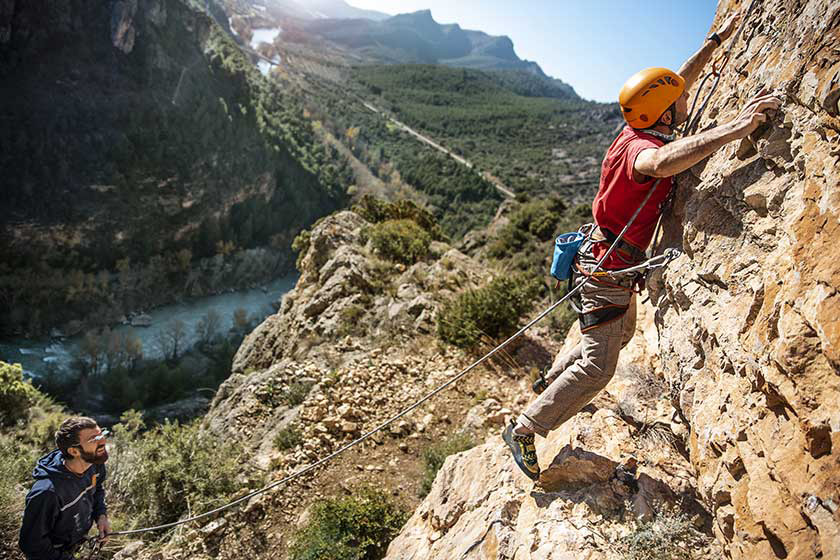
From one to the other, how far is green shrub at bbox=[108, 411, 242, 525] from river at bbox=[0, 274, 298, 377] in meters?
39.7

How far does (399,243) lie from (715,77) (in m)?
7.86

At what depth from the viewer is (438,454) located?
206 inches

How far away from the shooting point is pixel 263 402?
671 centimetres

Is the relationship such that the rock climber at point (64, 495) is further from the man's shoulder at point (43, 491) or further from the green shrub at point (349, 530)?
the green shrub at point (349, 530)

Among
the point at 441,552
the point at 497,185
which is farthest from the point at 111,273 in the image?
the point at 441,552

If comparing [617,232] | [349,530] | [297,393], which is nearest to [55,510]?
[349,530]

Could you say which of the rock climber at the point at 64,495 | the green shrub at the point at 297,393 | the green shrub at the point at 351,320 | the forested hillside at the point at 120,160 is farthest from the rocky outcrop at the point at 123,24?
the rock climber at the point at 64,495

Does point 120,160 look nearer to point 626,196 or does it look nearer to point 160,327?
point 160,327

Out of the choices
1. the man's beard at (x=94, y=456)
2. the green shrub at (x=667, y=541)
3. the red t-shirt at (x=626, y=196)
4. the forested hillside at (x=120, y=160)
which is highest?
the red t-shirt at (x=626, y=196)

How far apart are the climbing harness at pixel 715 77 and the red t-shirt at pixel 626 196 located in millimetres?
564

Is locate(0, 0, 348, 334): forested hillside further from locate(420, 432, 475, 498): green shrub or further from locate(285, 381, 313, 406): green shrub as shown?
locate(420, 432, 475, 498): green shrub

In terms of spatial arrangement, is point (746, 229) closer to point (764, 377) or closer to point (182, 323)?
point (764, 377)

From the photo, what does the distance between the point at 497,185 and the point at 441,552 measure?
58894mm

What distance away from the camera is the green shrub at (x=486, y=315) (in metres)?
7.14
